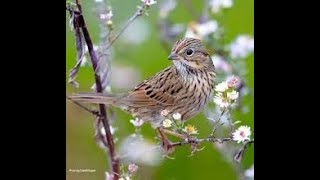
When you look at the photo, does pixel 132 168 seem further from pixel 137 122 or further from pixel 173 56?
pixel 173 56

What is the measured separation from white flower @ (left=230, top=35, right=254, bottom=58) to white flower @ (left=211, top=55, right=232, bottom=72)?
0.03 metres

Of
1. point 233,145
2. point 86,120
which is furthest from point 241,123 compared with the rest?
point 86,120

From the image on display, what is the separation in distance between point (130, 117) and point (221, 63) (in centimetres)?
24

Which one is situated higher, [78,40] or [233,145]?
[78,40]

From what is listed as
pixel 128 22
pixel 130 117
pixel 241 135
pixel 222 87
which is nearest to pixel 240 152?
pixel 241 135

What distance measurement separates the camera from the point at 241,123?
1.69 metres

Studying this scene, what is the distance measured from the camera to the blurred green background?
1706 mm

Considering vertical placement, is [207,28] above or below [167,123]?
above

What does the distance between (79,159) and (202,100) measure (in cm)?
31

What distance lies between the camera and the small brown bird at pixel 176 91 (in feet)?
5.58

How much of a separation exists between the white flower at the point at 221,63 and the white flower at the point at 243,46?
0.03 meters

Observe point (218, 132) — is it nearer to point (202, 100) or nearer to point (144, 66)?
point (202, 100)

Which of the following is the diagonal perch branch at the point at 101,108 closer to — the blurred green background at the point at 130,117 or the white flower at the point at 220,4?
the blurred green background at the point at 130,117

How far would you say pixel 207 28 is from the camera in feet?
→ 5.71
